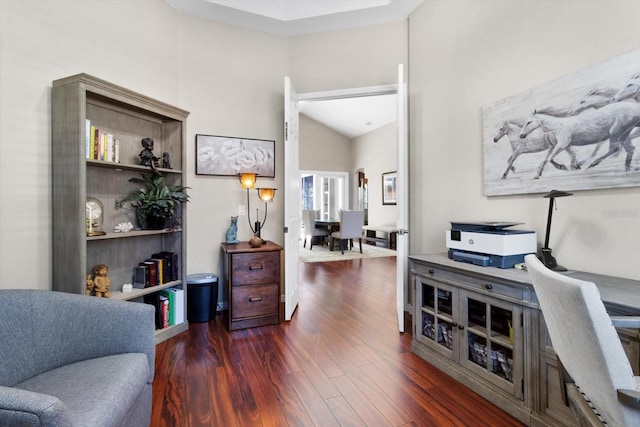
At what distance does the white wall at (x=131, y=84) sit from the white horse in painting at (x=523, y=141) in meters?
2.27

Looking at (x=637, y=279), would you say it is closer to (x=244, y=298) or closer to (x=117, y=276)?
(x=244, y=298)

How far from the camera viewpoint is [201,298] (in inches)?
115

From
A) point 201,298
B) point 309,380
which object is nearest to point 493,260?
point 309,380

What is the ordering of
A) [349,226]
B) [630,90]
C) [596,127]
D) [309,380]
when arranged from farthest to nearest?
1. [349,226]
2. [309,380]
3. [596,127]
4. [630,90]

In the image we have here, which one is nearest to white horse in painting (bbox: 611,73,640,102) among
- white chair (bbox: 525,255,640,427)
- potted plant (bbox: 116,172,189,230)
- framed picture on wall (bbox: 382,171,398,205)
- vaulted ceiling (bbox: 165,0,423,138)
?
white chair (bbox: 525,255,640,427)

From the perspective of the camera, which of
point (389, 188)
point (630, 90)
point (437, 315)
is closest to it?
point (630, 90)

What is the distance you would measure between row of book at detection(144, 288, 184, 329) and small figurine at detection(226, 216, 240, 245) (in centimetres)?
67

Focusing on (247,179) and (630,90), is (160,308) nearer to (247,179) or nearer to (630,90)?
(247,179)

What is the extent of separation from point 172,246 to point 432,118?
2.80 meters

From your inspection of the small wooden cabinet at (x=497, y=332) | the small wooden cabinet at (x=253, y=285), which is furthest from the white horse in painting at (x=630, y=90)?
the small wooden cabinet at (x=253, y=285)

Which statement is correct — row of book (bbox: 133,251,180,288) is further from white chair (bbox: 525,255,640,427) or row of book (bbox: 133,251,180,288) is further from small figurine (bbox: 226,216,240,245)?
white chair (bbox: 525,255,640,427)

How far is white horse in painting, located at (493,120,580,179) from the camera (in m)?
1.86

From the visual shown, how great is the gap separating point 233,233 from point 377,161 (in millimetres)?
6241

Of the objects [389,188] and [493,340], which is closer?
[493,340]
